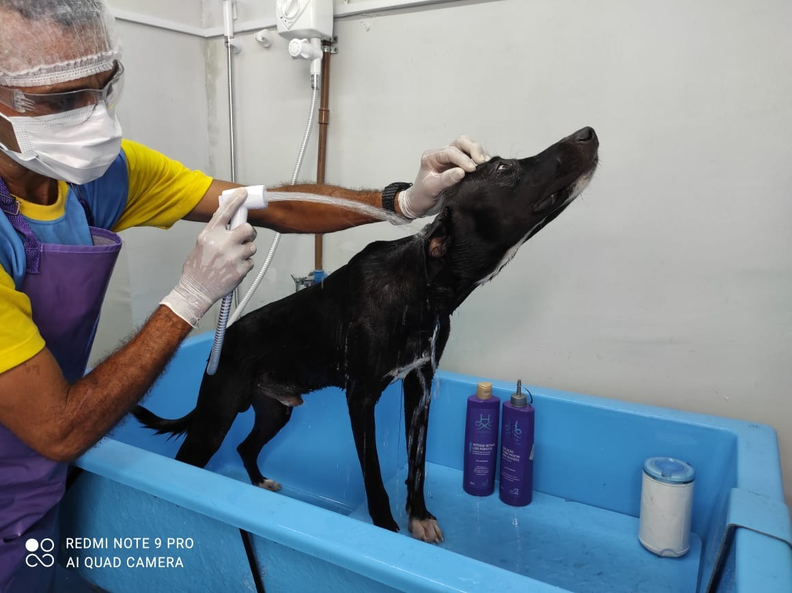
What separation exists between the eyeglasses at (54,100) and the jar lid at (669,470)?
1.32m

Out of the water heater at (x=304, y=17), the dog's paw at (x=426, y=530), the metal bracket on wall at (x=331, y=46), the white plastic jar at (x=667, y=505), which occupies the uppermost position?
the water heater at (x=304, y=17)

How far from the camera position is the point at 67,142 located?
0.87 meters

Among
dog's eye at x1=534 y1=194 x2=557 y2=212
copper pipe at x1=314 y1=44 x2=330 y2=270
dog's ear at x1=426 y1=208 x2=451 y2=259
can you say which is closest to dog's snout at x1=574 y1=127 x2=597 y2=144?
dog's eye at x1=534 y1=194 x2=557 y2=212

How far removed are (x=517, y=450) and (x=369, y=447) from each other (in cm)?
47

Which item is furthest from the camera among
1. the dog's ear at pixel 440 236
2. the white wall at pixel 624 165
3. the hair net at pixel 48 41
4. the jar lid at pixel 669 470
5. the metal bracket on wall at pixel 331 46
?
the metal bracket on wall at pixel 331 46

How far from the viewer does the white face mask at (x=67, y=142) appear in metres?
0.84

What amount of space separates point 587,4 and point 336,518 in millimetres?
1347

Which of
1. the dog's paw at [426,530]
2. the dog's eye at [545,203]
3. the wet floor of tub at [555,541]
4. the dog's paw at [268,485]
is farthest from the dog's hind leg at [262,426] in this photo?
the dog's eye at [545,203]

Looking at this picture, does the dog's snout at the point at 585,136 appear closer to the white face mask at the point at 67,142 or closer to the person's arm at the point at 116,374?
the person's arm at the point at 116,374

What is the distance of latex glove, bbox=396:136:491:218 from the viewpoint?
1.06m

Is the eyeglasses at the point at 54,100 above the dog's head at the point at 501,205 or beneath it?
above

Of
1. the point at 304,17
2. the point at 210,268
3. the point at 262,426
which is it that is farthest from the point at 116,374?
the point at 304,17

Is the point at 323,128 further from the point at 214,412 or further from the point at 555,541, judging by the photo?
the point at 555,541

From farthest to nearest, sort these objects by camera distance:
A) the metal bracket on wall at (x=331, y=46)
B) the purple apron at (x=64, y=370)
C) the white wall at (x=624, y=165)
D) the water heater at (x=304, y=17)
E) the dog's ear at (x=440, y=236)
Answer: the metal bracket on wall at (x=331, y=46) → the water heater at (x=304, y=17) → the white wall at (x=624, y=165) → the dog's ear at (x=440, y=236) → the purple apron at (x=64, y=370)
